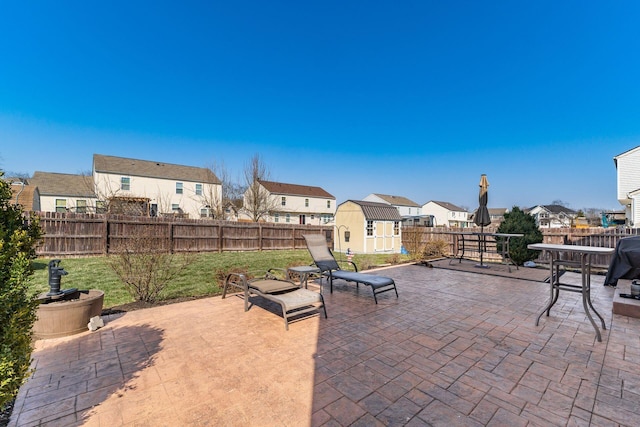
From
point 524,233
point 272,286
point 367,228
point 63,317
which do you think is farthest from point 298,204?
point 63,317

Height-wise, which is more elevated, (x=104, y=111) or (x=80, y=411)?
(x=104, y=111)

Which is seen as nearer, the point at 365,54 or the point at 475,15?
the point at 475,15

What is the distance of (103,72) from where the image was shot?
511 inches

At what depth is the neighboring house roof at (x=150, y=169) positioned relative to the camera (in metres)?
25.2

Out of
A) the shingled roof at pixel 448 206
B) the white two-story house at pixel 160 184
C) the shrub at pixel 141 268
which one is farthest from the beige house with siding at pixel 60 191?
the shingled roof at pixel 448 206

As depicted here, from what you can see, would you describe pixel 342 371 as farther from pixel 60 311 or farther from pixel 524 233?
pixel 524 233

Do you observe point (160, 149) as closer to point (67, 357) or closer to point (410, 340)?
point (67, 357)

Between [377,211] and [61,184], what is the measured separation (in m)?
29.9

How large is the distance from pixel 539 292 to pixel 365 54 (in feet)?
43.0

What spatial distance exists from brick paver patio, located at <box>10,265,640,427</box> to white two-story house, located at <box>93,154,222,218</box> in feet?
68.5

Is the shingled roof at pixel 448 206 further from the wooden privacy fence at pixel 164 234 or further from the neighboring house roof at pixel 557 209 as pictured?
the wooden privacy fence at pixel 164 234

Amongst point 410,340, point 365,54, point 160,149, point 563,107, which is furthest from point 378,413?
point 160,149

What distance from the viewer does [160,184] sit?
2769 cm

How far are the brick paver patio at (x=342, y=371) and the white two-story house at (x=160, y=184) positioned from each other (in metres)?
20.9
